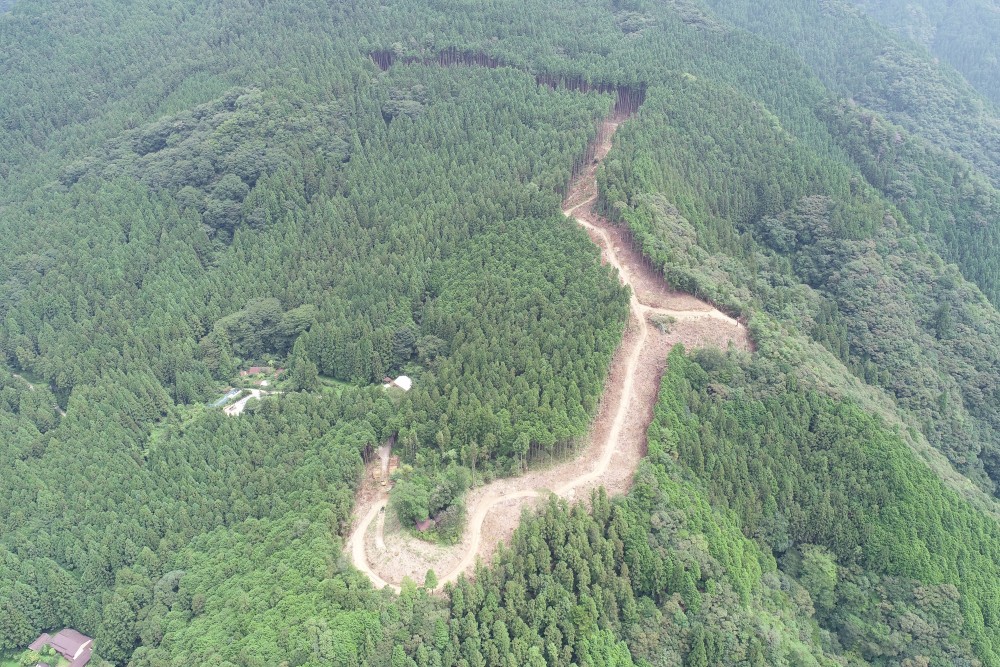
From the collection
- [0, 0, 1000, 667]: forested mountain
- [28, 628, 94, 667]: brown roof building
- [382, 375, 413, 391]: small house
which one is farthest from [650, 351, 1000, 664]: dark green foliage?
[28, 628, 94, 667]: brown roof building

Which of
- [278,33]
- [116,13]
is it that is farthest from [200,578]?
[116,13]

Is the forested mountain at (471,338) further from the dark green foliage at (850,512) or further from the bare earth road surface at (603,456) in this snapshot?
the bare earth road surface at (603,456)

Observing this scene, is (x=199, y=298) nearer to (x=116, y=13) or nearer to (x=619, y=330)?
(x=619, y=330)

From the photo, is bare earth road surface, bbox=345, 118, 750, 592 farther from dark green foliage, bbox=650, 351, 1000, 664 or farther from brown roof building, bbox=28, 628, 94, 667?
brown roof building, bbox=28, 628, 94, 667

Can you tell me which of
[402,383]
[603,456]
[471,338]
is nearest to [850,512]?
[603,456]

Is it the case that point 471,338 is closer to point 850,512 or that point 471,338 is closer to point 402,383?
point 402,383

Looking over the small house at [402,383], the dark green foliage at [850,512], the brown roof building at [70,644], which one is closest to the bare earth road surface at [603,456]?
the dark green foliage at [850,512]
